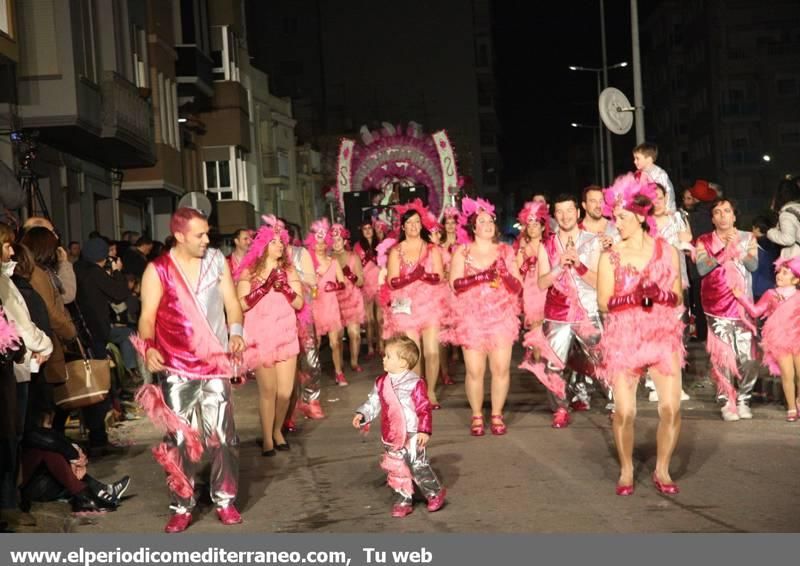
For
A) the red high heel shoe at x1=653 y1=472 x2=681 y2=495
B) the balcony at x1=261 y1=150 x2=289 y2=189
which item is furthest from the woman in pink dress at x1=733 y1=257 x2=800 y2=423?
the balcony at x1=261 y1=150 x2=289 y2=189

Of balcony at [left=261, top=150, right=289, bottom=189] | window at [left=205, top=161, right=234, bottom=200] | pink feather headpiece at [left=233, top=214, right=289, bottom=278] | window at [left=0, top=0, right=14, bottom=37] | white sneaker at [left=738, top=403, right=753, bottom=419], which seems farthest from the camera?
balcony at [left=261, top=150, right=289, bottom=189]

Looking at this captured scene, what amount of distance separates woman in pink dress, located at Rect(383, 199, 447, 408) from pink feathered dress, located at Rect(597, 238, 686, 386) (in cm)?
489

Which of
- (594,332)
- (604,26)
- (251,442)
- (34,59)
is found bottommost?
(251,442)

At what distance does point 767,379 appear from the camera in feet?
51.8

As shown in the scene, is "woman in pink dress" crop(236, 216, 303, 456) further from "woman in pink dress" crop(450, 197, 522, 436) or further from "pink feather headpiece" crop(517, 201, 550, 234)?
"pink feather headpiece" crop(517, 201, 550, 234)

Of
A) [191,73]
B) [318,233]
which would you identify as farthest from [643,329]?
[191,73]

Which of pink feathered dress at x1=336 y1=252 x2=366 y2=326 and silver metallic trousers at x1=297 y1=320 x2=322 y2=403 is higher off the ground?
pink feathered dress at x1=336 y1=252 x2=366 y2=326

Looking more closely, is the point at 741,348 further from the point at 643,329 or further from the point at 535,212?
the point at 643,329

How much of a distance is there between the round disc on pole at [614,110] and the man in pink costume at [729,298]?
30.5 ft

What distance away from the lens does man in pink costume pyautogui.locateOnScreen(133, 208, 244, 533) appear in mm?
9133

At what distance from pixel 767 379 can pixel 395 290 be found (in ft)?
14.6

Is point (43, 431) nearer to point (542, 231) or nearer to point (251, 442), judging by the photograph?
point (251, 442)

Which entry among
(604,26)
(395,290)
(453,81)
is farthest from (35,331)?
(453,81)

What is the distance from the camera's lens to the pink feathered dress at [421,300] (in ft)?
47.4
